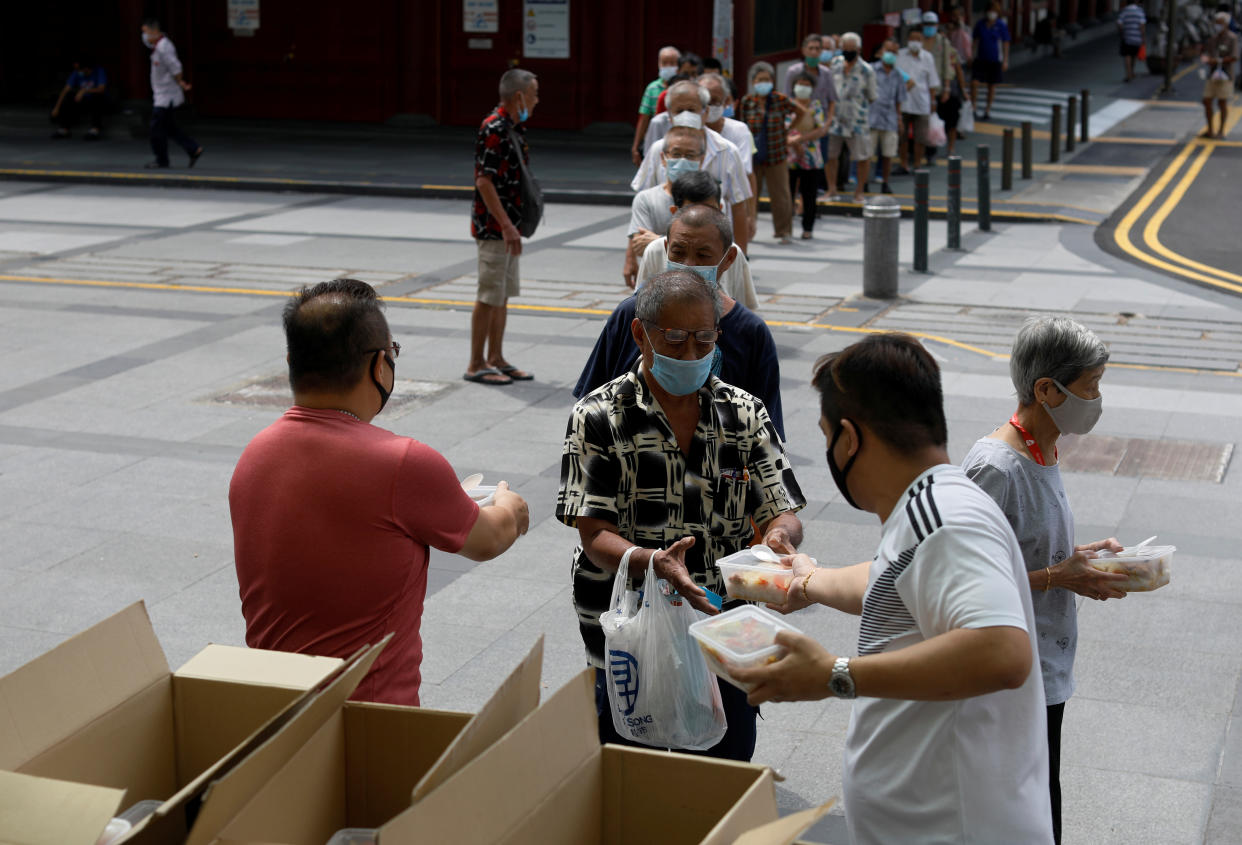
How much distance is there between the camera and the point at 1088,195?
19484 mm

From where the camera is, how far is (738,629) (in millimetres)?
2645

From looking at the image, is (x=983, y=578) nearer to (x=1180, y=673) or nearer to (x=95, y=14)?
A: (x=1180, y=673)

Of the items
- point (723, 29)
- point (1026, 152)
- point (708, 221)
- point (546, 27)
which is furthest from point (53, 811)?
point (546, 27)

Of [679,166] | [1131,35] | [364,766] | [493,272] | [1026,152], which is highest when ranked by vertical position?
[1131,35]

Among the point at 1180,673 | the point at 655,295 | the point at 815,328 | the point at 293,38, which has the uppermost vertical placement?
the point at 293,38

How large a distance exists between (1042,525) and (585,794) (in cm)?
162

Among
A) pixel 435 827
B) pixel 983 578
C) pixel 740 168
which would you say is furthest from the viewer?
pixel 740 168

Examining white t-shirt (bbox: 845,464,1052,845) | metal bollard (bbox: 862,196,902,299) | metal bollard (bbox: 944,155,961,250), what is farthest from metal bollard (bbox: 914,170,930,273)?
white t-shirt (bbox: 845,464,1052,845)

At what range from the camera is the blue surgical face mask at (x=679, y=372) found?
3.83m

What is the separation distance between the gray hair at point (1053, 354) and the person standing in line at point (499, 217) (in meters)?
6.27

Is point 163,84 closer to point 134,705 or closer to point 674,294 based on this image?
point 674,294

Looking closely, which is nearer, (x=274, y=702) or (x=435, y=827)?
(x=435, y=827)

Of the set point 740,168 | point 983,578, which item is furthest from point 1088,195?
point 983,578

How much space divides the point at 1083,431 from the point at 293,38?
24.7m
